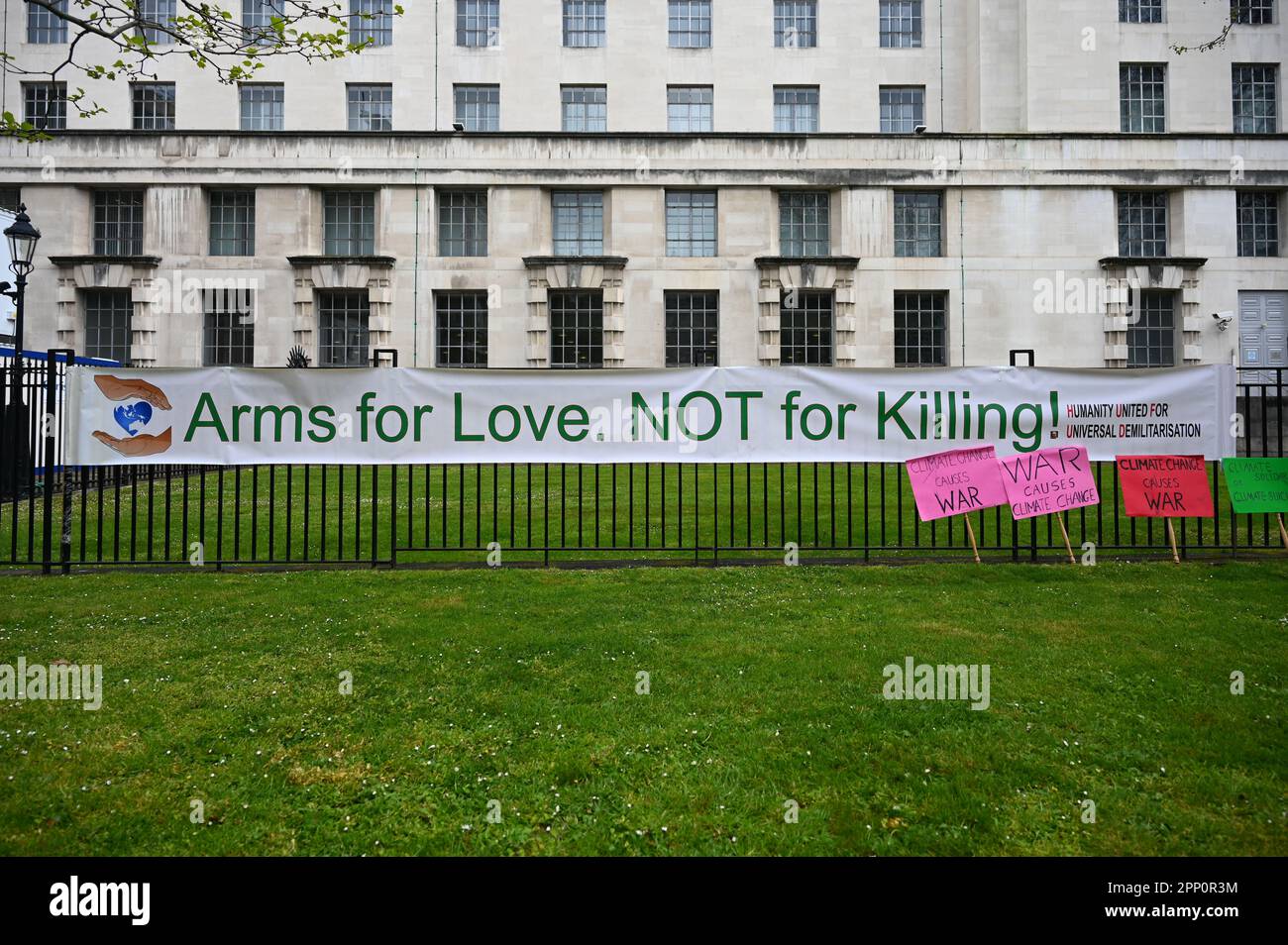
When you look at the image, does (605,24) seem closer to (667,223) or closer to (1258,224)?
(667,223)

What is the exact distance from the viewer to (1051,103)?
32938mm

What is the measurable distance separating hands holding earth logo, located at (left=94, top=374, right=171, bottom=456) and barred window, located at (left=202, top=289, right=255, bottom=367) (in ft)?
81.0

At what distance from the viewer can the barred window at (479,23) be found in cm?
3459

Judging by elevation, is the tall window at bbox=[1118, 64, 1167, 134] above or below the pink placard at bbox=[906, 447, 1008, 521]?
above

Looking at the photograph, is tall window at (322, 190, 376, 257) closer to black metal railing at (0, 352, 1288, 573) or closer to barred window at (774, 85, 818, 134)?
black metal railing at (0, 352, 1288, 573)

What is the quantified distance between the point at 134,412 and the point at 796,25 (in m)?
35.6

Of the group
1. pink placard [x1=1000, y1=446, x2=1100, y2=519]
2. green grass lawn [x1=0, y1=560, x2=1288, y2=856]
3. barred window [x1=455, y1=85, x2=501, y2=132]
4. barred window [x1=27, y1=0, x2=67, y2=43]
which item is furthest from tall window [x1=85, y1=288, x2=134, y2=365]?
pink placard [x1=1000, y1=446, x2=1100, y2=519]

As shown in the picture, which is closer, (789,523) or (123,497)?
(789,523)

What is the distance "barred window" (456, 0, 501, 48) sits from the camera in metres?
34.6

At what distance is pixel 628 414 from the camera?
9.18 meters

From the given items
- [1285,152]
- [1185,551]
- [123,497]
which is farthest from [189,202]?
[1285,152]

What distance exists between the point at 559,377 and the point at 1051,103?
112 ft

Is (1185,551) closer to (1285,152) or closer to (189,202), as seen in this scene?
(1285,152)

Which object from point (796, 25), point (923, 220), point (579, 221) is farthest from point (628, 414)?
point (796, 25)
